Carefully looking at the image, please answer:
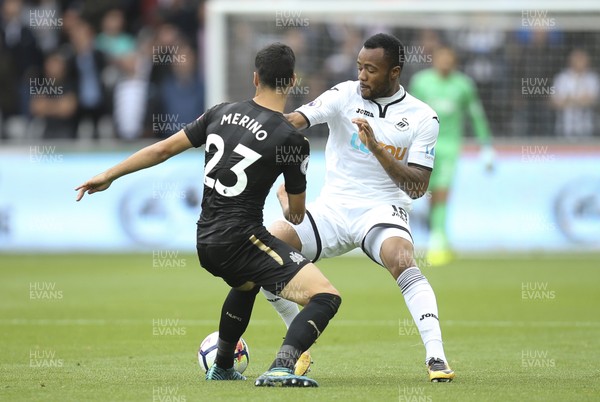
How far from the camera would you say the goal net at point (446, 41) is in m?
18.3

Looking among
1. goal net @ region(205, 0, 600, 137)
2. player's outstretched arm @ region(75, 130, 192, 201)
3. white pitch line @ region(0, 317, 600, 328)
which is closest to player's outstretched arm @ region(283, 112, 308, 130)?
player's outstretched arm @ region(75, 130, 192, 201)

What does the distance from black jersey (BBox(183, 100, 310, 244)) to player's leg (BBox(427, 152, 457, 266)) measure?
9.44m

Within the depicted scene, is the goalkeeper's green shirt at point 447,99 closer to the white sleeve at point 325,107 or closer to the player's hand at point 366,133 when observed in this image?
the white sleeve at point 325,107

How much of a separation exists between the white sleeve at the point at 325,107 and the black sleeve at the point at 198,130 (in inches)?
35.1

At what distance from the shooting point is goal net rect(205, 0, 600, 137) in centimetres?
1827

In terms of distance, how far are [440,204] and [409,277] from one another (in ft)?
28.9

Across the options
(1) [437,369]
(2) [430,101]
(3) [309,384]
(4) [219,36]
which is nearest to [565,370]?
(1) [437,369]

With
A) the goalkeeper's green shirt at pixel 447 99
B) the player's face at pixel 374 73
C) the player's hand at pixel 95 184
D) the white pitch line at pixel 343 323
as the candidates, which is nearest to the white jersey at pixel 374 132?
the player's face at pixel 374 73

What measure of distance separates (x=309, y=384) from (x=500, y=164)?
11742 mm

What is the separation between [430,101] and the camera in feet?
53.4

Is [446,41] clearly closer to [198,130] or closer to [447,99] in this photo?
[447,99]

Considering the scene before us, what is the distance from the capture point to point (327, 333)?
34.2 feet

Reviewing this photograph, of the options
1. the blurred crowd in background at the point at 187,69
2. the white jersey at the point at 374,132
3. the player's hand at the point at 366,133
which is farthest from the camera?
the blurred crowd in background at the point at 187,69

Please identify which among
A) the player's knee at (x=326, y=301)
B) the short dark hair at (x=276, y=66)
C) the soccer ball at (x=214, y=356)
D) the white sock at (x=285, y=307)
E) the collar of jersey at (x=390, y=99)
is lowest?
the soccer ball at (x=214, y=356)
